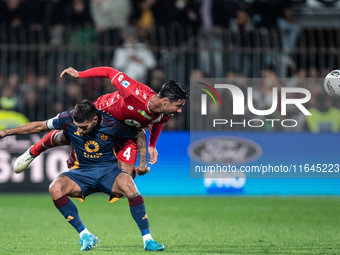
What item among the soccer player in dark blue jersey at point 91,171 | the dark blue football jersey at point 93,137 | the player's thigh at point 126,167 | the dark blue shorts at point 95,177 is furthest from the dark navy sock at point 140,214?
the player's thigh at point 126,167

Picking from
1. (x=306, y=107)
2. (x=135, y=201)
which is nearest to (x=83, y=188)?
(x=135, y=201)

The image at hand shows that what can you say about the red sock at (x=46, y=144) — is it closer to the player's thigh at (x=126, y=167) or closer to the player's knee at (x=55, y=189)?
the player's knee at (x=55, y=189)

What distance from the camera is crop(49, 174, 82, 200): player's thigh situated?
293 inches

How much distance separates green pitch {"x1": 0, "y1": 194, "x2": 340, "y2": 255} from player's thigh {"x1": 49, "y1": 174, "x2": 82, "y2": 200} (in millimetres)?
703

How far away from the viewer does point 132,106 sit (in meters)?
7.43

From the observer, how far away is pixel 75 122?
7160 mm

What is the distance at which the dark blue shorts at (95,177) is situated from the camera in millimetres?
7586

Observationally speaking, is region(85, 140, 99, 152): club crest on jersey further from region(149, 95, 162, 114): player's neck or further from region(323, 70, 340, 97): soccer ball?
region(323, 70, 340, 97): soccer ball

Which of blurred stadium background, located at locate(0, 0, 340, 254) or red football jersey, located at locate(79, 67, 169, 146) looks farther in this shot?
blurred stadium background, located at locate(0, 0, 340, 254)

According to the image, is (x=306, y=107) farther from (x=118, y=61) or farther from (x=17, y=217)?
(x=17, y=217)

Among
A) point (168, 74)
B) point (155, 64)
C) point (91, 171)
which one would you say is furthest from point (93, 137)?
point (155, 64)

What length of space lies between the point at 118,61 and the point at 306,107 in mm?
4882

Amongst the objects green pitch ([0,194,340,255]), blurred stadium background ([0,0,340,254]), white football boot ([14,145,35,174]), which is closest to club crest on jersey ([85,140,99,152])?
white football boot ([14,145,35,174])

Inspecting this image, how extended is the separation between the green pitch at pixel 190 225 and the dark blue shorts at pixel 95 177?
31.5 inches
